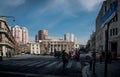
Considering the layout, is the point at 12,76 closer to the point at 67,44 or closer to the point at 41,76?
the point at 41,76

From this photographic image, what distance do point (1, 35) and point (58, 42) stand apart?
106 metres

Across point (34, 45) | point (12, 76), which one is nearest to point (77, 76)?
point (12, 76)

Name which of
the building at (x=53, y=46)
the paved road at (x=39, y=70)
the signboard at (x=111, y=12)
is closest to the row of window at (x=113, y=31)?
the paved road at (x=39, y=70)

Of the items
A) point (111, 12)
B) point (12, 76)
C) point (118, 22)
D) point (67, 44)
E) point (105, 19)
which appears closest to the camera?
point (111, 12)

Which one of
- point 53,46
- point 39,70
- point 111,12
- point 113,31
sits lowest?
point 53,46

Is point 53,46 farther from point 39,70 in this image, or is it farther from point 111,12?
point 111,12

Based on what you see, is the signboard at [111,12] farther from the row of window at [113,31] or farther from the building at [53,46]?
the building at [53,46]

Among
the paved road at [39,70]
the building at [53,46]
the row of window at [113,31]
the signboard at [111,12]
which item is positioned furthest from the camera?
the building at [53,46]

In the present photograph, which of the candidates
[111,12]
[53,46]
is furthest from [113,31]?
[53,46]

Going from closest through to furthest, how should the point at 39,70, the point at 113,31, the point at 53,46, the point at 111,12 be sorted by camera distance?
the point at 111,12 → the point at 39,70 → the point at 113,31 → the point at 53,46

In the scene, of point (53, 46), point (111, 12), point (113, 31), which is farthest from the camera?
point (53, 46)

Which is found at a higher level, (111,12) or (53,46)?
(111,12)

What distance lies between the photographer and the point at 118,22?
53000 mm

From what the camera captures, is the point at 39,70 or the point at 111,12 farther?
the point at 39,70
